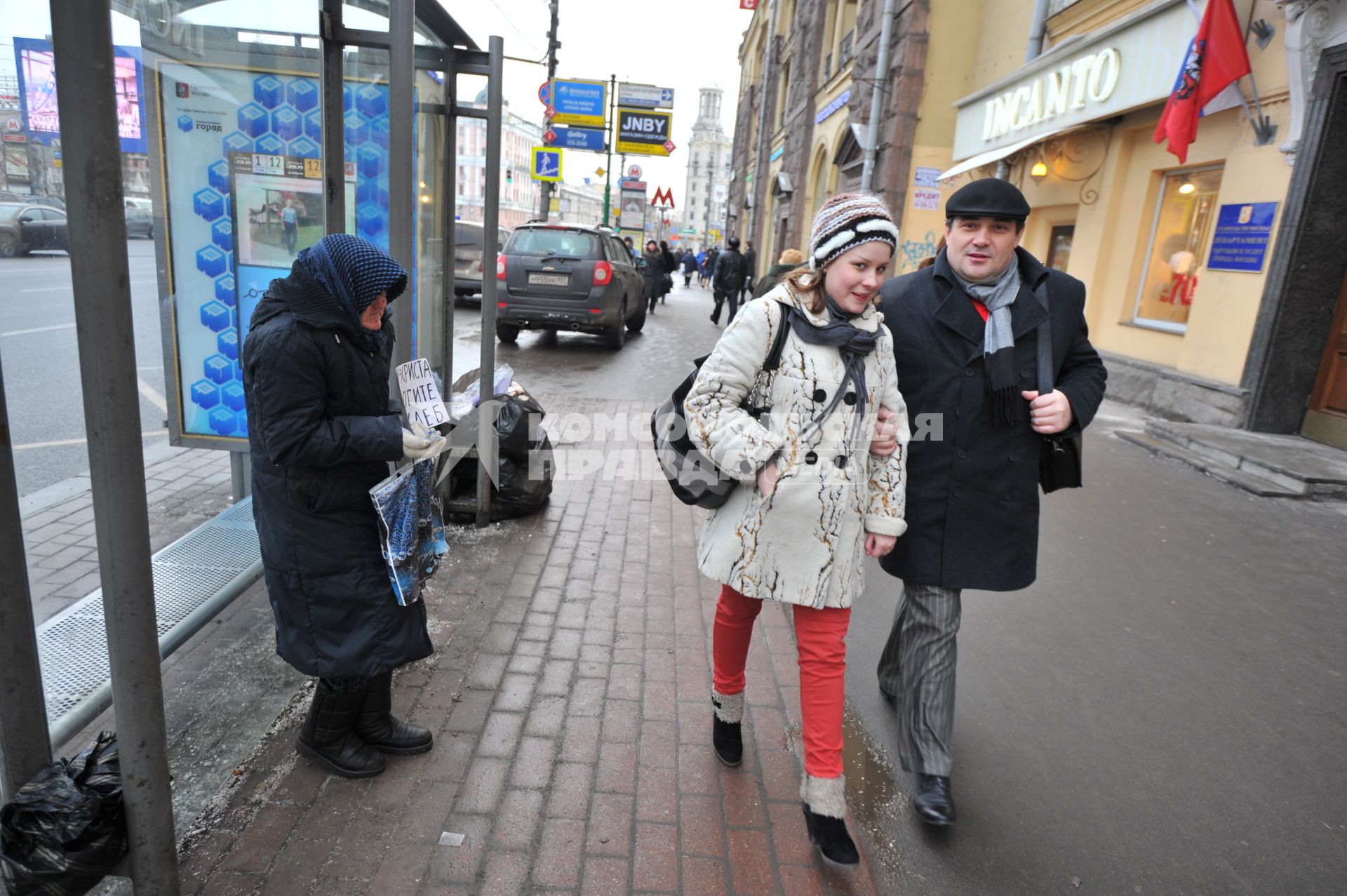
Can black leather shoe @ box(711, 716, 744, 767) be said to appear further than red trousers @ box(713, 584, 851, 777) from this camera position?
Yes

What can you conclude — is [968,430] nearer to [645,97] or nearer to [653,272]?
[653,272]

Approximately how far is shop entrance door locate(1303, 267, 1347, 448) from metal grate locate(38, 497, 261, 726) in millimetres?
8365

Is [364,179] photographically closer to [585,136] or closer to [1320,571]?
[1320,571]

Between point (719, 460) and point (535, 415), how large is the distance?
9.49ft

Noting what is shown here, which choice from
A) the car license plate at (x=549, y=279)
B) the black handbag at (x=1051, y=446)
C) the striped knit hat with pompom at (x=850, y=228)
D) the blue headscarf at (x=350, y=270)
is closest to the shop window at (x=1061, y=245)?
the car license plate at (x=549, y=279)

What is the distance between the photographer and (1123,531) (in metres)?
5.42

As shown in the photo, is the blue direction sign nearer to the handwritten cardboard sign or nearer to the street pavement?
the street pavement

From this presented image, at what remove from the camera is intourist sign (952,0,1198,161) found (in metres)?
8.73

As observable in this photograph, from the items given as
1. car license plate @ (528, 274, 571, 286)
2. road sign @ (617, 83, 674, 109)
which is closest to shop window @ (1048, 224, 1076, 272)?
car license plate @ (528, 274, 571, 286)

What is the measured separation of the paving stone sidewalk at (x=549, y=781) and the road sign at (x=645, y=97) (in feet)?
106

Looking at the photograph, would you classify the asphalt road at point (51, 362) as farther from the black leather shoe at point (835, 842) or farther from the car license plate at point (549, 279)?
the car license plate at point (549, 279)

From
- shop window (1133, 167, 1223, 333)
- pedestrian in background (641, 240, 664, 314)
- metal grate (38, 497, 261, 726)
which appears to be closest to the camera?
metal grate (38, 497, 261, 726)

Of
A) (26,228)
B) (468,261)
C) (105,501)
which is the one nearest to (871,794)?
(105,501)

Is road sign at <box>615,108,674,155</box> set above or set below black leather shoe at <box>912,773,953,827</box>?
above
